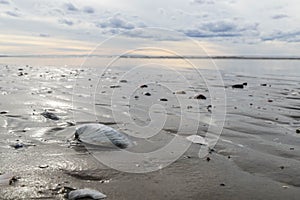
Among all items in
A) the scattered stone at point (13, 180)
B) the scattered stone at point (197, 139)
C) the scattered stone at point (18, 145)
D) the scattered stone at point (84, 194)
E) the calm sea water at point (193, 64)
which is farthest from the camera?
the calm sea water at point (193, 64)

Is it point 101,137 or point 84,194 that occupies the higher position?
point 101,137

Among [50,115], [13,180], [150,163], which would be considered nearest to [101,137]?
[150,163]

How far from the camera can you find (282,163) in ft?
14.9

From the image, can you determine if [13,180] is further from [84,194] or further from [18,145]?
[18,145]

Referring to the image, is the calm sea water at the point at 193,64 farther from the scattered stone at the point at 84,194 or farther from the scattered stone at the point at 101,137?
the scattered stone at the point at 84,194

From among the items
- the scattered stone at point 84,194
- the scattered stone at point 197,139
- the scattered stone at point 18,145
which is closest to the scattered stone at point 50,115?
the scattered stone at point 18,145

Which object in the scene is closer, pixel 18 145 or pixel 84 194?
pixel 84 194

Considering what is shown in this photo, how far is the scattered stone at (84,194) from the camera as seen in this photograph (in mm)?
3264

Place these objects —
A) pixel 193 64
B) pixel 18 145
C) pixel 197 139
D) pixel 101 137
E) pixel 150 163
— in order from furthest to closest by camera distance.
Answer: pixel 193 64 → pixel 197 139 → pixel 101 137 → pixel 18 145 → pixel 150 163

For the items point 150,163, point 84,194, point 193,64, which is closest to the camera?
point 84,194

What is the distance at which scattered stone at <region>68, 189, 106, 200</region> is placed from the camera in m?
3.26

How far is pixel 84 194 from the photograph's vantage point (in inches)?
129

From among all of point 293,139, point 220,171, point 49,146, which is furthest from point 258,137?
point 49,146

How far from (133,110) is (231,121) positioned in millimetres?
2475
